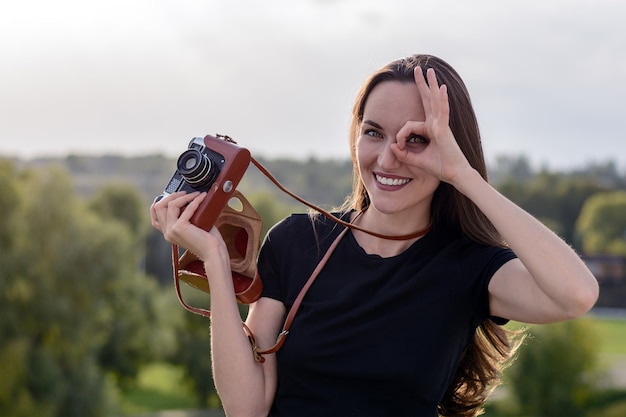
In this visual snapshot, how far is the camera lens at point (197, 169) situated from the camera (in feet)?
8.36

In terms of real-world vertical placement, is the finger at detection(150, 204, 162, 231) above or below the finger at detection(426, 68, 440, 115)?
below

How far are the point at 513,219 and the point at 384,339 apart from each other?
473mm

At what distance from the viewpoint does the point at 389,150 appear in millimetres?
2473

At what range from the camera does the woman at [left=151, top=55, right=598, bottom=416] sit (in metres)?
2.44

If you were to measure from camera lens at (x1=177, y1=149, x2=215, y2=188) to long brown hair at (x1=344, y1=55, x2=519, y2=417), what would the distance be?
42 centimetres

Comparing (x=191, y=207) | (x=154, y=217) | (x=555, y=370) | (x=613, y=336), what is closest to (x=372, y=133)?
(x=191, y=207)

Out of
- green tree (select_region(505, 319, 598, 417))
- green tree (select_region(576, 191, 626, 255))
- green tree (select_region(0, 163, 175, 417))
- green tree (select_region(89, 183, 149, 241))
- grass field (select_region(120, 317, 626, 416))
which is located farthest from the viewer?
green tree (select_region(576, 191, 626, 255))

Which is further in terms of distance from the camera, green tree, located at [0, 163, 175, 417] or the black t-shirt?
green tree, located at [0, 163, 175, 417]

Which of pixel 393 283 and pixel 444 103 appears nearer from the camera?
pixel 444 103

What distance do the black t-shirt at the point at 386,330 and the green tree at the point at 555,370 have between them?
116 ft

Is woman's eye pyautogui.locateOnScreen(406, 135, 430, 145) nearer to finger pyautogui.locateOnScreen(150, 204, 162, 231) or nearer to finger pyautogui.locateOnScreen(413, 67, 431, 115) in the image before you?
finger pyautogui.locateOnScreen(413, 67, 431, 115)

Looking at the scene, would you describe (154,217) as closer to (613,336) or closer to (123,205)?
(123,205)

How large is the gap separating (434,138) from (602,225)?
218ft

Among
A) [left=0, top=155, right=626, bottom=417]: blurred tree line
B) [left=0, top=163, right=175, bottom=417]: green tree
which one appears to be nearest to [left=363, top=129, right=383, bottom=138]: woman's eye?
[left=0, top=155, right=626, bottom=417]: blurred tree line
